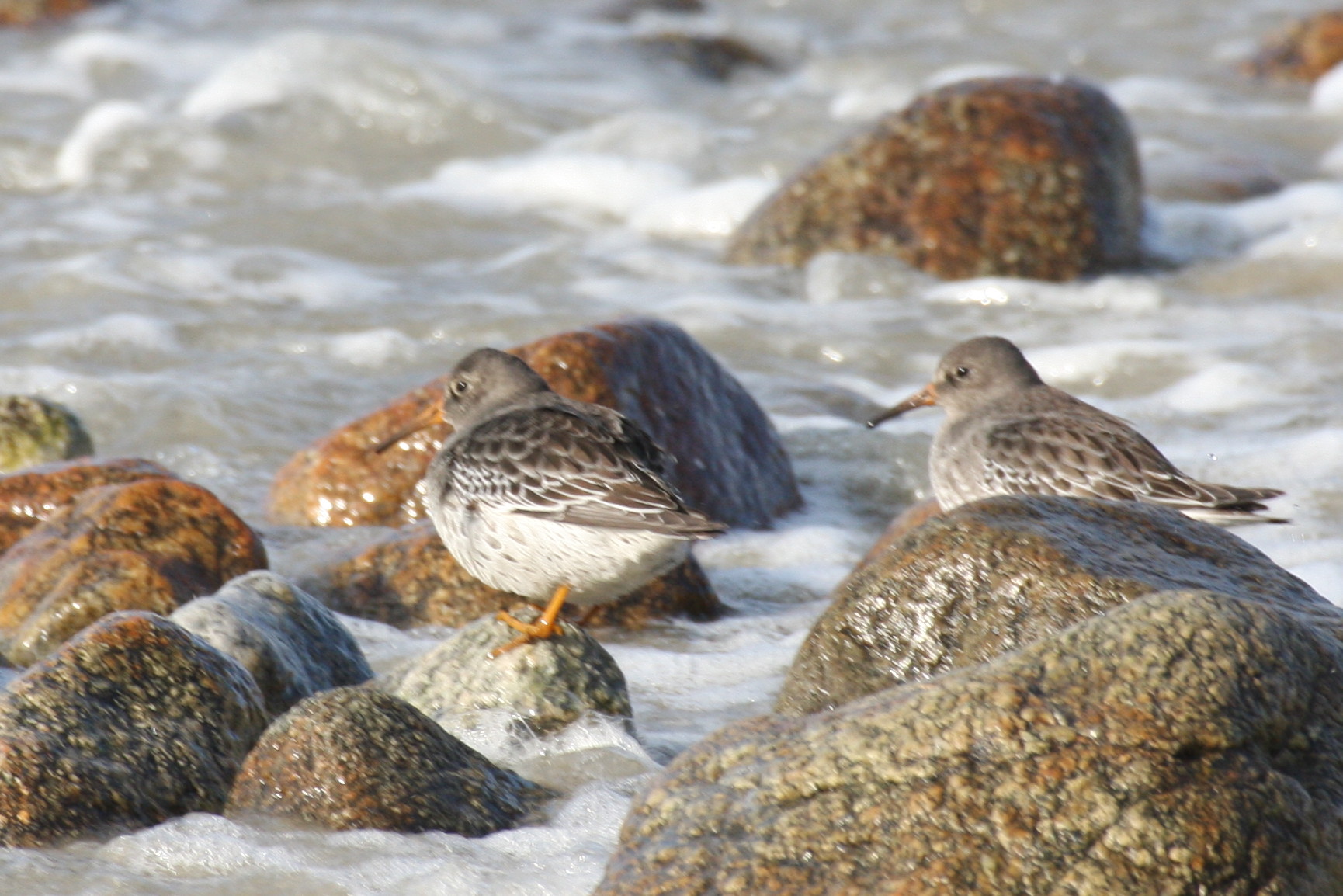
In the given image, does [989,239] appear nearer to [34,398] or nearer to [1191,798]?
[34,398]

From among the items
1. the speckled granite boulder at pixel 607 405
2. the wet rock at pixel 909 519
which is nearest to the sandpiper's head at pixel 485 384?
the speckled granite boulder at pixel 607 405

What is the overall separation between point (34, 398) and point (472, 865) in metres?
4.41

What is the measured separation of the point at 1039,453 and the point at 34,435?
4409 mm

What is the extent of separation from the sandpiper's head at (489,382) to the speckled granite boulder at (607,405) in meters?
0.73

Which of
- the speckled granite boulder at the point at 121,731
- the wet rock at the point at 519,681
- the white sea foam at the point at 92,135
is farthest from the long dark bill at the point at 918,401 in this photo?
the white sea foam at the point at 92,135

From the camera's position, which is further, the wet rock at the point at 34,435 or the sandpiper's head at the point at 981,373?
the wet rock at the point at 34,435

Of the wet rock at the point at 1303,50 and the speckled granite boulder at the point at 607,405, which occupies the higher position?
the wet rock at the point at 1303,50

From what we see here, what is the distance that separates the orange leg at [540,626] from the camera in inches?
190

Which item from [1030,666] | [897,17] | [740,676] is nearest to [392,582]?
[740,676]

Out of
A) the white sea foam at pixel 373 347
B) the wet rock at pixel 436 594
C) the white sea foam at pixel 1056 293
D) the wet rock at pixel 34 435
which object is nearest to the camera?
the wet rock at pixel 436 594

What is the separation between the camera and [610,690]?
16.0ft

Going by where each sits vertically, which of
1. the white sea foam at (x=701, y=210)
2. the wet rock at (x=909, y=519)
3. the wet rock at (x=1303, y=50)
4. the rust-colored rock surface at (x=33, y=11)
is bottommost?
the wet rock at (x=909, y=519)

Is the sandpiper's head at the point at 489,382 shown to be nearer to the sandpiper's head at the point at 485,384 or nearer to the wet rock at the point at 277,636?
the sandpiper's head at the point at 485,384

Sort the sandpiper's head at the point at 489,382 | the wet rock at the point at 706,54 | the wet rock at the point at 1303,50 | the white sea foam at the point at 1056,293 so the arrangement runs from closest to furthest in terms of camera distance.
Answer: the sandpiper's head at the point at 489,382 < the white sea foam at the point at 1056,293 < the wet rock at the point at 1303,50 < the wet rock at the point at 706,54
